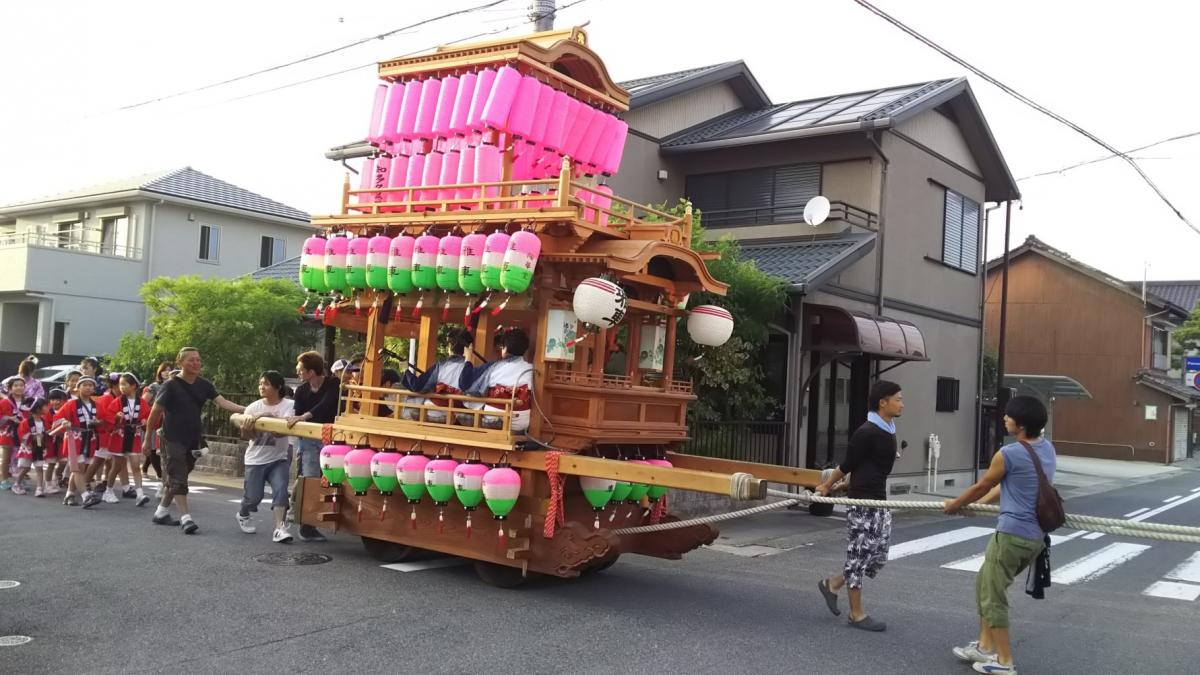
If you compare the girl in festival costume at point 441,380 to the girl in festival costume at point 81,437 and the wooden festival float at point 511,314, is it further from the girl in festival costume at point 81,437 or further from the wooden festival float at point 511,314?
the girl in festival costume at point 81,437

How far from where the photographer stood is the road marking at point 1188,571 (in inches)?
415

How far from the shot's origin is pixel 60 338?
93.4 ft

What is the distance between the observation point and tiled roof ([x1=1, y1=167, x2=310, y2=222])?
98.0ft

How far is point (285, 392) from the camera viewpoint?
10750 millimetres

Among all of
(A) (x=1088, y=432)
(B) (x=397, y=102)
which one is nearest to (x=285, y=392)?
(B) (x=397, y=102)

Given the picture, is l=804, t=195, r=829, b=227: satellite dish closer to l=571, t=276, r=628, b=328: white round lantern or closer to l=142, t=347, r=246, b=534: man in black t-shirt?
l=571, t=276, r=628, b=328: white round lantern

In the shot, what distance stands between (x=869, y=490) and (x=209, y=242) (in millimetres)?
28470

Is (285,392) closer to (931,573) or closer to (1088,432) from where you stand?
(931,573)

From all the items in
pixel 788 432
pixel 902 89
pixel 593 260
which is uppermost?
pixel 902 89

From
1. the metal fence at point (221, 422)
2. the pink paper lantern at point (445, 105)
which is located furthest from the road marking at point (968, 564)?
the metal fence at point (221, 422)

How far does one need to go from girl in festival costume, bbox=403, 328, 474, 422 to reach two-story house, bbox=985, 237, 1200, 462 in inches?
1203

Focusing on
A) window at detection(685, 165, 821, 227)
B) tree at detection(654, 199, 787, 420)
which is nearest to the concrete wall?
window at detection(685, 165, 821, 227)

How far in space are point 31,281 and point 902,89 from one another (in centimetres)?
2457

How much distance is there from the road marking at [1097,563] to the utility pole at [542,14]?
8.92 metres
